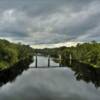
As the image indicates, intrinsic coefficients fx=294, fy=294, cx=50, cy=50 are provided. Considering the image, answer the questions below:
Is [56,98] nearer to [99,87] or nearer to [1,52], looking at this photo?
[99,87]

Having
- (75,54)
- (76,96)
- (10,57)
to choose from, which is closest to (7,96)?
(76,96)

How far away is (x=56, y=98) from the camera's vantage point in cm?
4888

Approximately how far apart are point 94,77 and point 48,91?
2191cm

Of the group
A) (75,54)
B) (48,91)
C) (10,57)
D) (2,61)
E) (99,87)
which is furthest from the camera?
(75,54)

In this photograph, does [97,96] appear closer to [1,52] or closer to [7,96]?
[7,96]

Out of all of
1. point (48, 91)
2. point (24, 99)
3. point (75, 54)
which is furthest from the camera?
point (75, 54)

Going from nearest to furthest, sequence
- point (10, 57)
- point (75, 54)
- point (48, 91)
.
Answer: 1. point (48, 91)
2. point (10, 57)
3. point (75, 54)

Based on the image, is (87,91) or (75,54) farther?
(75,54)

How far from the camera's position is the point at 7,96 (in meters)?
50.8

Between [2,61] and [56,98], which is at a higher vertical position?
[2,61]

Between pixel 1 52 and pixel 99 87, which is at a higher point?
pixel 1 52

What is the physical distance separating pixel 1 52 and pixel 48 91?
177 feet

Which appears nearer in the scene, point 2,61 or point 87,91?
point 87,91

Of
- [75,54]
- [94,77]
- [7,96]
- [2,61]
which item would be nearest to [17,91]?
[7,96]
